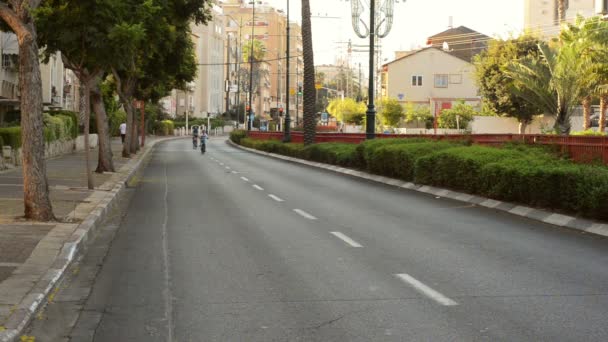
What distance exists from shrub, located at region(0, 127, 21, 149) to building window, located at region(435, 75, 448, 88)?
68.3m

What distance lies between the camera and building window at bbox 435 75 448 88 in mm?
93062

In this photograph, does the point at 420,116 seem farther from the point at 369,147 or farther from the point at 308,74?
the point at 369,147

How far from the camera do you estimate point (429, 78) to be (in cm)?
9275

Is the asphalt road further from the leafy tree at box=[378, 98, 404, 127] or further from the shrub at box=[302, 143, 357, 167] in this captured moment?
the leafy tree at box=[378, 98, 404, 127]

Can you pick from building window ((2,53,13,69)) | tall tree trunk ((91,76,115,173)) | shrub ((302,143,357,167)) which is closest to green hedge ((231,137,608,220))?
shrub ((302,143,357,167))

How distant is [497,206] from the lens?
1753 cm

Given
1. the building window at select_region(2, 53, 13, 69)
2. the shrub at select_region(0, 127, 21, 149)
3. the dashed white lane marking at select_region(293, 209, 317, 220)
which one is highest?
the building window at select_region(2, 53, 13, 69)

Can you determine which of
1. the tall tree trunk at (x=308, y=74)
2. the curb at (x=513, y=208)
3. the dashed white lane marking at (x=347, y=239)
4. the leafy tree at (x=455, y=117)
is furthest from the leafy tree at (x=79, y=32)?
the leafy tree at (x=455, y=117)

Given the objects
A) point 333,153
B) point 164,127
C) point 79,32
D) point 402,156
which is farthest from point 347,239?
point 164,127

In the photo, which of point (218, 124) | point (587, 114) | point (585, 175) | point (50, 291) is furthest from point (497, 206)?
point (218, 124)

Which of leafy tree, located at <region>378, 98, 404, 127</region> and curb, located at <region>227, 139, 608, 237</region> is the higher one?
leafy tree, located at <region>378, 98, 404, 127</region>

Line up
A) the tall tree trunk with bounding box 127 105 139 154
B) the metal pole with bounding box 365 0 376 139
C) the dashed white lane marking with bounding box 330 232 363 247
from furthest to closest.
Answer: the tall tree trunk with bounding box 127 105 139 154
the metal pole with bounding box 365 0 376 139
the dashed white lane marking with bounding box 330 232 363 247

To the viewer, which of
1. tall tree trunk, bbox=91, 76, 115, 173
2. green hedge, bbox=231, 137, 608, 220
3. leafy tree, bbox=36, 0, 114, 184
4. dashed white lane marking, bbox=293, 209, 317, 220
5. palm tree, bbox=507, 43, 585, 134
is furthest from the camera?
palm tree, bbox=507, 43, 585, 134

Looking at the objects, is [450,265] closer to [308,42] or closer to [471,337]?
[471,337]
